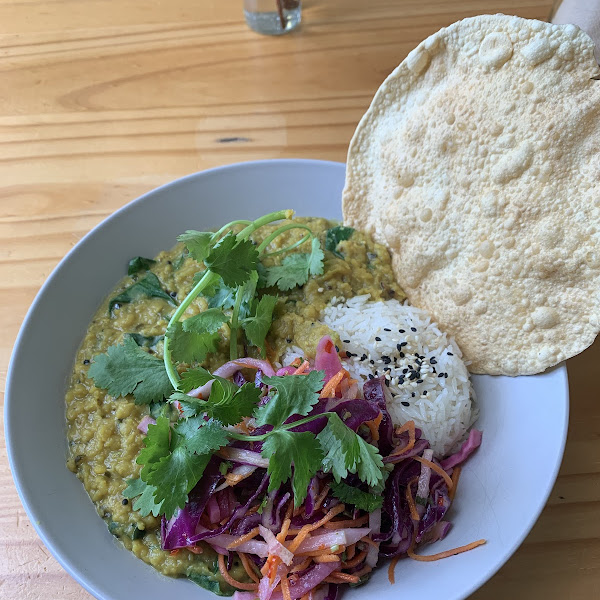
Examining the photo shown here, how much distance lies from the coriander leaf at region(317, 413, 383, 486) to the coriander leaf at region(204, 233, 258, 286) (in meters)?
0.69

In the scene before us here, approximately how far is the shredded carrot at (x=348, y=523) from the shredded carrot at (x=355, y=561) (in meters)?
0.09

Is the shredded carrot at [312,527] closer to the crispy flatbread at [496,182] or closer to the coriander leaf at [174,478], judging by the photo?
the coriander leaf at [174,478]

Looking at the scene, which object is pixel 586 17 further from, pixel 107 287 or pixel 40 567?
pixel 40 567

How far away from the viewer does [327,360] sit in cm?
213

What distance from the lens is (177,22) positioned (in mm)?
3674

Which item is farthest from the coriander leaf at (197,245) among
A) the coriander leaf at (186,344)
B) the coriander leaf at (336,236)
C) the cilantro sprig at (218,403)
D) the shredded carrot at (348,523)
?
the shredded carrot at (348,523)

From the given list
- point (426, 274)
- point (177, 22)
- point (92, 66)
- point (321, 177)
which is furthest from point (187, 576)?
point (177, 22)

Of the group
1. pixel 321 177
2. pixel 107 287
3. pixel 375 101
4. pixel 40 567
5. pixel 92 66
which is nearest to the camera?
pixel 40 567

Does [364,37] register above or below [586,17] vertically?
below

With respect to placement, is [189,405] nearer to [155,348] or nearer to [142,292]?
[155,348]

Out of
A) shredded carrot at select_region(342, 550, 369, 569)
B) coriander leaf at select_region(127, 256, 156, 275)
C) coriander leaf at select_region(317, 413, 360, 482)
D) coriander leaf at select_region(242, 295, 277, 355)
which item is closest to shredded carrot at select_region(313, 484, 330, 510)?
coriander leaf at select_region(317, 413, 360, 482)

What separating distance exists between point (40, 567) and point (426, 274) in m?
1.85

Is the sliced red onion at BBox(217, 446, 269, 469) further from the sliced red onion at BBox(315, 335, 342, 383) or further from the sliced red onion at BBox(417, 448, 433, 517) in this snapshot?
the sliced red onion at BBox(417, 448, 433, 517)

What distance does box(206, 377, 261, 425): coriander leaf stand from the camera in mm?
1882
